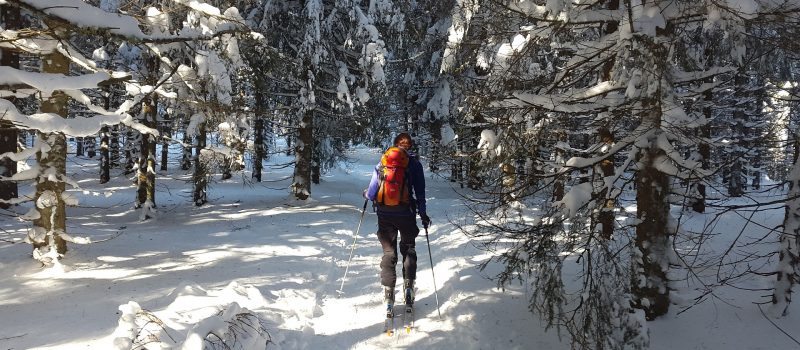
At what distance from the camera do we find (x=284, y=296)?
616 centimetres

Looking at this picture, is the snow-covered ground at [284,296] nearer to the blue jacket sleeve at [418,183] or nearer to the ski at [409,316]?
the ski at [409,316]

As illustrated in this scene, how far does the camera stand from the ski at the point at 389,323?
5.03 metres

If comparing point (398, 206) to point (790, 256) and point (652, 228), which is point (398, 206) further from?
point (790, 256)

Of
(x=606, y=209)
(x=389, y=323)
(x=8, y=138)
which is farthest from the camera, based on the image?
(x=8, y=138)

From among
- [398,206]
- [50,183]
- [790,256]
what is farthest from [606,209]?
[50,183]

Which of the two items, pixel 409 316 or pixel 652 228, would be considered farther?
pixel 409 316

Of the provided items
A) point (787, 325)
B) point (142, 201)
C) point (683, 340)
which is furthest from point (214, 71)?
point (787, 325)

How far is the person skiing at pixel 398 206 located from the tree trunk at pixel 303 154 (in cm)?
976

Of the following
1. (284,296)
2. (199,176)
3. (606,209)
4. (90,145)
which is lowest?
(284,296)

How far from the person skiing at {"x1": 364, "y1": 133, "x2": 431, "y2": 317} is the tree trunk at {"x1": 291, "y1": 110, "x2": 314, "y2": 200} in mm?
9757

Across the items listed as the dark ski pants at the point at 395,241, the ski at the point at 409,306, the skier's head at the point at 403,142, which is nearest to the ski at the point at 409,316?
the ski at the point at 409,306

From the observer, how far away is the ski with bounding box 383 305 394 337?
16.5ft

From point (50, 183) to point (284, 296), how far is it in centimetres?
437

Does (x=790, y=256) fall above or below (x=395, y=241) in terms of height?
above
